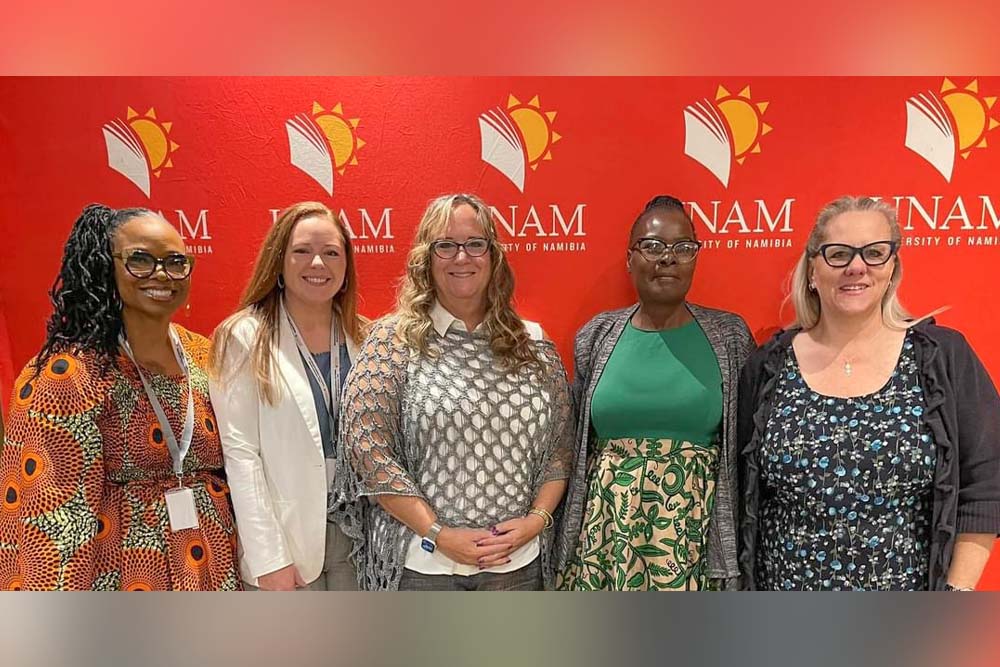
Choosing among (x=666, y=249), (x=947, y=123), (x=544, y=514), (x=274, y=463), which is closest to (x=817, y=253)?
(x=666, y=249)

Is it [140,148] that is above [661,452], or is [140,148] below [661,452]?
above

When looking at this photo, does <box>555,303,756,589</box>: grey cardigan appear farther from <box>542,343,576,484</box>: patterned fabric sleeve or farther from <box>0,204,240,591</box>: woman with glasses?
<box>0,204,240,591</box>: woman with glasses

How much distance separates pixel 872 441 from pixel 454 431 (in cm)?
132

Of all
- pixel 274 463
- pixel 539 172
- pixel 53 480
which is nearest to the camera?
Answer: pixel 53 480

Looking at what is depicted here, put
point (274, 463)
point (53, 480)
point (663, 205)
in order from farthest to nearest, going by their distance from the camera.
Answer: point (663, 205) → point (274, 463) → point (53, 480)

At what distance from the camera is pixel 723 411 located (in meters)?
2.69

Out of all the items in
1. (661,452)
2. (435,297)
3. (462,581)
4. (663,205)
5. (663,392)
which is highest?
(663,205)

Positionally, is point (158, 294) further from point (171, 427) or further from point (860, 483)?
point (860, 483)

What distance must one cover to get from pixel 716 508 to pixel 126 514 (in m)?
1.97

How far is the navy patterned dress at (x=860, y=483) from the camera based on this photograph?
238 cm

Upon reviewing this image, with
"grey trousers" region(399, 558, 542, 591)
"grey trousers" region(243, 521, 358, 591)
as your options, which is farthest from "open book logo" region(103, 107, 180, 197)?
"grey trousers" region(399, 558, 542, 591)

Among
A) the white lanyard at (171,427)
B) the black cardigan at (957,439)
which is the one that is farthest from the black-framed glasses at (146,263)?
the black cardigan at (957,439)

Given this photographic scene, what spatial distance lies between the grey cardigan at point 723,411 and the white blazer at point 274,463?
89 cm
